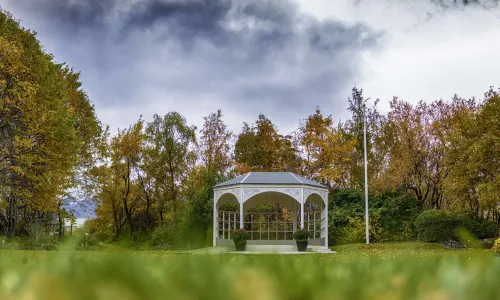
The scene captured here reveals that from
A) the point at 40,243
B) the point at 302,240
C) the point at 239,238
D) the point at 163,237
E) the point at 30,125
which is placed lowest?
the point at 163,237

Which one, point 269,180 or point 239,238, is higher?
point 269,180

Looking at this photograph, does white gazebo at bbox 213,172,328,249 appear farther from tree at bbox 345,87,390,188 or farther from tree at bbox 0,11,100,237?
tree at bbox 0,11,100,237

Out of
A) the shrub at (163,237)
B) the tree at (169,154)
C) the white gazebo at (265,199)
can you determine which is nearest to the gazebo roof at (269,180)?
the white gazebo at (265,199)

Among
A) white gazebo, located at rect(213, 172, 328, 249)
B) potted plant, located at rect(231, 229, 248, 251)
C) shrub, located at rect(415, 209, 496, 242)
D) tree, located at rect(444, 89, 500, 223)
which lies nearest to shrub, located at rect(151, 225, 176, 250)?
white gazebo, located at rect(213, 172, 328, 249)

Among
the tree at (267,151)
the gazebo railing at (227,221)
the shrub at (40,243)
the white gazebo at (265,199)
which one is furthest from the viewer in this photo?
the tree at (267,151)

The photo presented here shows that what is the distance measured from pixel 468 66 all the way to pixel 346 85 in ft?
38.3

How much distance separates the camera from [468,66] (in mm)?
21938

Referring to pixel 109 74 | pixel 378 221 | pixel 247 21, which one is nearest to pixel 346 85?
pixel 247 21

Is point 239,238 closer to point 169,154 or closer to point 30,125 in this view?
point 30,125

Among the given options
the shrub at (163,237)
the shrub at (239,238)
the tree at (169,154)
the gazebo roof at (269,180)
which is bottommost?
the shrub at (163,237)

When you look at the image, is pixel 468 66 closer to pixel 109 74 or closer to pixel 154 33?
pixel 154 33

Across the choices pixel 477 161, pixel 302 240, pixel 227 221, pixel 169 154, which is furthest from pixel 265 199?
pixel 477 161

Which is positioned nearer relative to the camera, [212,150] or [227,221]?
[227,221]

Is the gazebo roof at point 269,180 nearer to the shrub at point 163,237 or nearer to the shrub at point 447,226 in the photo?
the shrub at point 163,237
